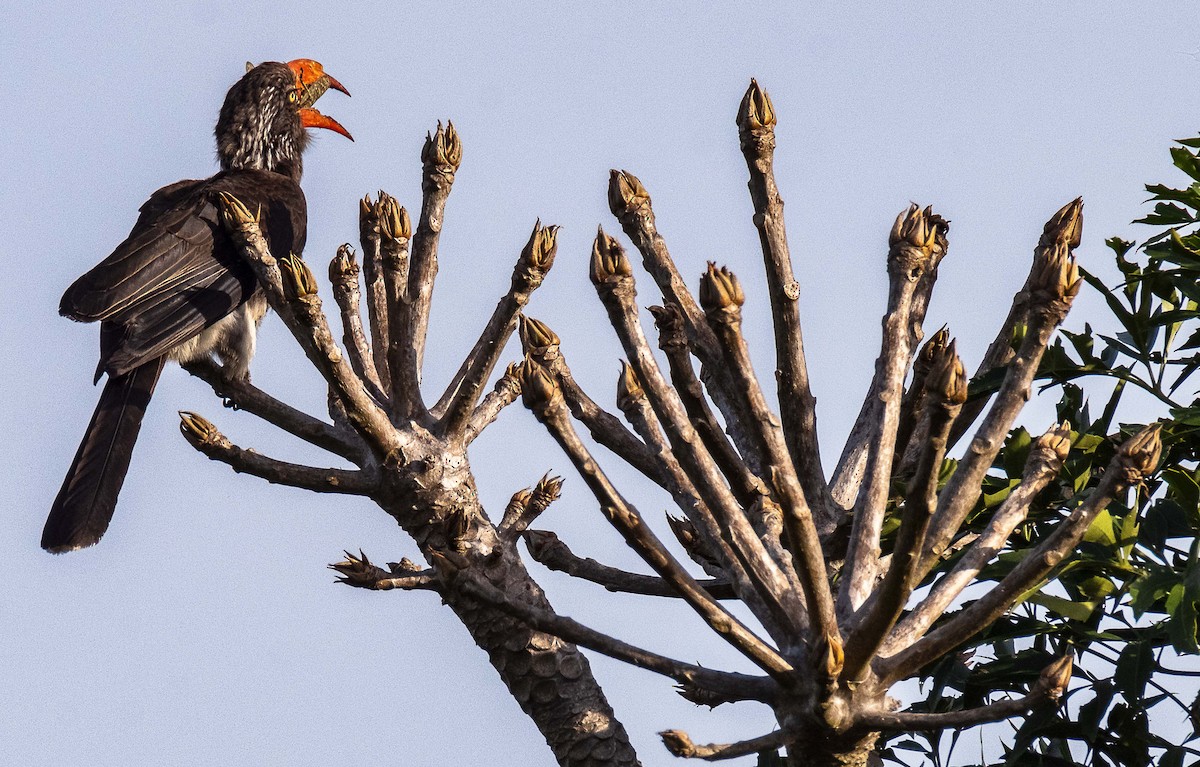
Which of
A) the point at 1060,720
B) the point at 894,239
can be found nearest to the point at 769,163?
the point at 894,239

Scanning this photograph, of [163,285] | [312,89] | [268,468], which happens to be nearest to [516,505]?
[268,468]

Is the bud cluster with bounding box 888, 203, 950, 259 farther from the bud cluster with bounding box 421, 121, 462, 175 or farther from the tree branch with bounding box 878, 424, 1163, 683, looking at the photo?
the bud cluster with bounding box 421, 121, 462, 175

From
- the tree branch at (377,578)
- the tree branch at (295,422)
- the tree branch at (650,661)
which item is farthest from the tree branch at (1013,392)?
the tree branch at (295,422)

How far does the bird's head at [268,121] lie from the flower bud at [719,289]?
636 centimetres

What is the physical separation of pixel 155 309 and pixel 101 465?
2.83ft

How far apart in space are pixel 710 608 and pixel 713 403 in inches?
49.8

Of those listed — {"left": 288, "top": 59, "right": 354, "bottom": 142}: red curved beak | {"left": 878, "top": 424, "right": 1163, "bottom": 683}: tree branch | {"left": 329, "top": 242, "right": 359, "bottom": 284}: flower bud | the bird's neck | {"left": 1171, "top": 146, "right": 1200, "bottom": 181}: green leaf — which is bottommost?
{"left": 878, "top": 424, "right": 1163, "bottom": 683}: tree branch

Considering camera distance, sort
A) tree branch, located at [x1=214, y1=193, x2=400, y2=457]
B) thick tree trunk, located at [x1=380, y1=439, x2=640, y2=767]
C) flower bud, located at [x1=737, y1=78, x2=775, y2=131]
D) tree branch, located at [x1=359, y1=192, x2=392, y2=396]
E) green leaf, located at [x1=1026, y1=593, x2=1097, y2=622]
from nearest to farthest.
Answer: green leaf, located at [x1=1026, y1=593, x2=1097, y2=622], flower bud, located at [x1=737, y1=78, x2=775, y2=131], tree branch, located at [x1=214, y1=193, x2=400, y2=457], thick tree trunk, located at [x1=380, y1=439, x2=640, y2=767], tree branch, located at [x1=359, y1=192, x2=392, y2=396]

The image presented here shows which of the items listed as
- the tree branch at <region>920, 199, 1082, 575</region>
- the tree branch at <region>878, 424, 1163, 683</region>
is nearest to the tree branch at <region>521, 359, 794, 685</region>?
the tree branch at <region>878, 424, 1163, 683</region>

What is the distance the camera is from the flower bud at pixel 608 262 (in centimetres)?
294

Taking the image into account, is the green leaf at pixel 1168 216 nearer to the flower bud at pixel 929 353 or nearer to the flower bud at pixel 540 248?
the flower bud at pixel 929 353

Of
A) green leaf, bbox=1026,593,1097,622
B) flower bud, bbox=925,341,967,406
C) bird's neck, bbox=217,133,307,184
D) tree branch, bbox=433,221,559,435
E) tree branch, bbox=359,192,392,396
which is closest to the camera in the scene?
flower bud, bbox=925,341,967,406

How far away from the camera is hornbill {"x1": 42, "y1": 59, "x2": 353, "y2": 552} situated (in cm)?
559

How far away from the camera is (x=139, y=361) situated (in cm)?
587
